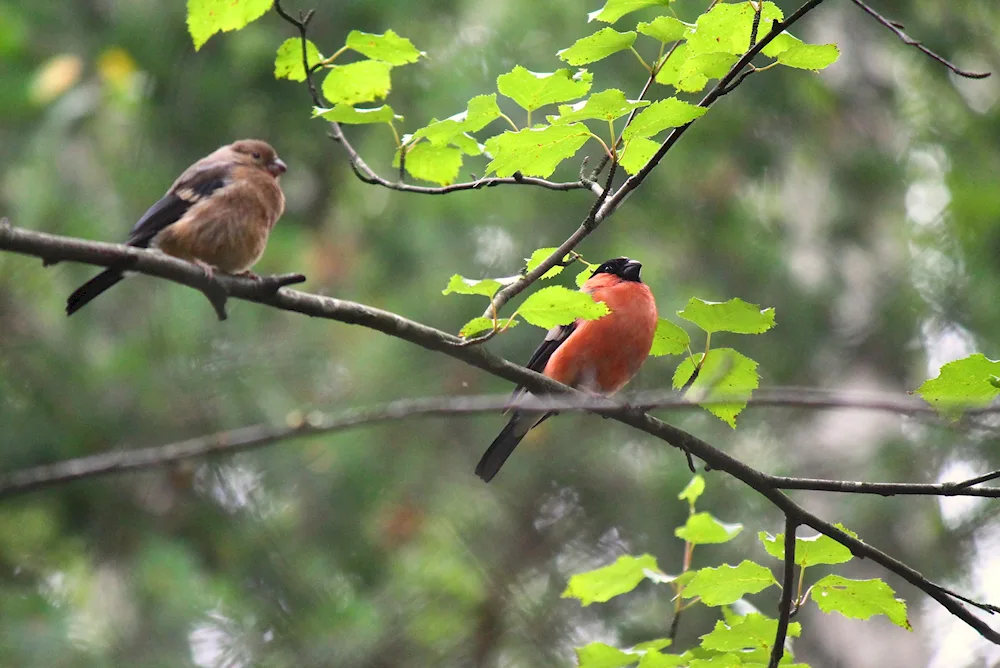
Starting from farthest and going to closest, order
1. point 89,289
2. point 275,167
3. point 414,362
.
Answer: point 414,362 → point 275,167 → point 89,289

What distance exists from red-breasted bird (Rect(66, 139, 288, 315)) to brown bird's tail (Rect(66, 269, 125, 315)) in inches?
1.0

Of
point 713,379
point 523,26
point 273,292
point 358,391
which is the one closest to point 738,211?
point 523,26

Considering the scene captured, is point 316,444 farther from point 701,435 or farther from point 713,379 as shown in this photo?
point 713,379

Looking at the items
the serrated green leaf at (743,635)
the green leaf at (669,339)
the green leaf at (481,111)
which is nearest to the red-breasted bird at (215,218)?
the green leaf at (481,111)

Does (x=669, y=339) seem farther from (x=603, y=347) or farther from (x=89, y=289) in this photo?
(x=89, y=289)

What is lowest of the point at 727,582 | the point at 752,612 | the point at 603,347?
the point at 603,347

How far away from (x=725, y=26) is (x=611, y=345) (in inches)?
77.9

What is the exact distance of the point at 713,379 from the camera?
8.11ft

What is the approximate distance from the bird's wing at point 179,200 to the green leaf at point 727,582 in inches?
108

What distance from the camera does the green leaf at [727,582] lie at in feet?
7.39

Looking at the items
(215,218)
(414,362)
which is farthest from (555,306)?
(414,362)

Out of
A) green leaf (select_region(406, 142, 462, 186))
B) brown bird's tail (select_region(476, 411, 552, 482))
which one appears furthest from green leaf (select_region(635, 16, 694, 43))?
brown bird's tail (select_region(476, 411, 552, 482))

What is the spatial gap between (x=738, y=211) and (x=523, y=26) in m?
2.02

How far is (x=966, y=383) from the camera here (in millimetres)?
2020
